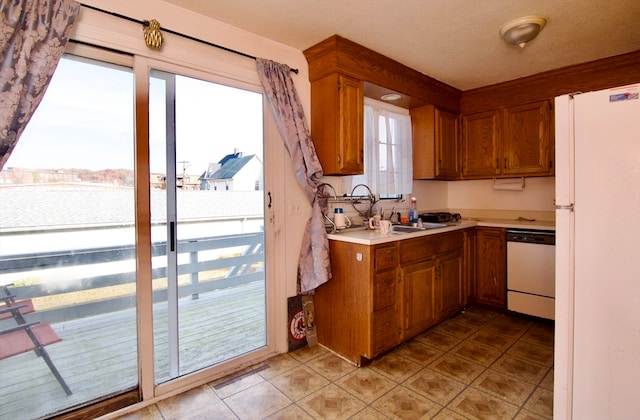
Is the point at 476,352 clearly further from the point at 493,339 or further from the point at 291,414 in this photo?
the point at 291,414

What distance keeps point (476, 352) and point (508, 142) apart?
86.4 inches

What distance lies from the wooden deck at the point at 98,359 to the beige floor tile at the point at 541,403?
1769 millimetres

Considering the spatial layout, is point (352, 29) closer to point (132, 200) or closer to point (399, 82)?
point (399, 82)

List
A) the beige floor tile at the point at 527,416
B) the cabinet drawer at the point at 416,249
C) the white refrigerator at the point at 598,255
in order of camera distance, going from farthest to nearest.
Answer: the cabinet drawer at the point at 416,249 < the beige floor tile at the point at 527,416 < the white refrigerator at the point at 598,255

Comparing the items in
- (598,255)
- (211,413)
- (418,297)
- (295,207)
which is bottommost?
(211,413)

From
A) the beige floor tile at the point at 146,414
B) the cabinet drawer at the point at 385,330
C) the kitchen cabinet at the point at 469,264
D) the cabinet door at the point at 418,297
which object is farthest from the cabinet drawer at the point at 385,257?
the beige floor tile at the point at 146,414

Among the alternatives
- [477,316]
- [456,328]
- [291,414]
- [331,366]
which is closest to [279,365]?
[331,366]

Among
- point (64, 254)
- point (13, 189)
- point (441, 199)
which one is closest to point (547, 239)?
point (441, 199)

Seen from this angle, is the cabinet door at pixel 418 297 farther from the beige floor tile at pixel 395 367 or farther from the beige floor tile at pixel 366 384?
the beige floor tile at pixel 366 384

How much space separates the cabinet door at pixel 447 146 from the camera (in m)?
3.45

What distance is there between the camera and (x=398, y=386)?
6.66 ft

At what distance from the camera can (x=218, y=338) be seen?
8.22ft

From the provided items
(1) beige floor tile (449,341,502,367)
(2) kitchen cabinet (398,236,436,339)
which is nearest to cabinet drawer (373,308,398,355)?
(2) kitchen cabinet (398,236,436,339)

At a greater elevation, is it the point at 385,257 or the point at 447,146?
the point at 447,146
